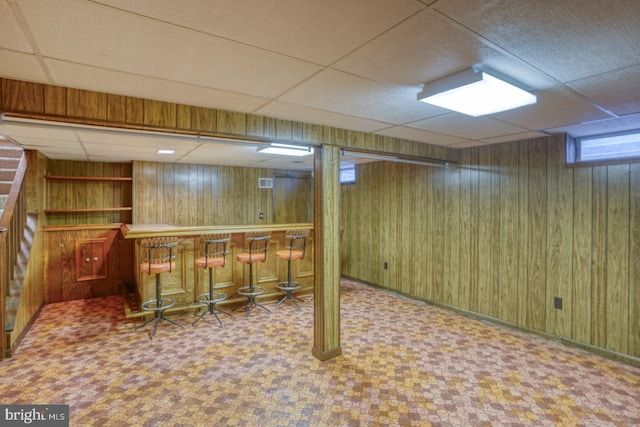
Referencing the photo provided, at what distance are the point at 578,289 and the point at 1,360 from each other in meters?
5.48

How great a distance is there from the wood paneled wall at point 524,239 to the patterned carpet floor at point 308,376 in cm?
35

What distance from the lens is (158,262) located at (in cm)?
366

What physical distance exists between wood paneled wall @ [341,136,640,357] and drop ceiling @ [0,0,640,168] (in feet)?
3.78

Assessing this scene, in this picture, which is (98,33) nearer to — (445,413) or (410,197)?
(445,413)

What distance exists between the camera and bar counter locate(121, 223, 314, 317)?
12.8 ft

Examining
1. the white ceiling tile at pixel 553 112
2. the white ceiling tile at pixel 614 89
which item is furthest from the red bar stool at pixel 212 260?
the white ceiling tile at pixel 614 89

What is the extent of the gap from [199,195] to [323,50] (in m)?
4.92

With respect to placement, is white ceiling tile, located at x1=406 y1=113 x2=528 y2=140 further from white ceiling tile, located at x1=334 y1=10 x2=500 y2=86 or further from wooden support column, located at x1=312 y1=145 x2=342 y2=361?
white ceiling tile, located at x1=334 y1=10 x2=500 y2=86

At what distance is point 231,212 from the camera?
6223 mm

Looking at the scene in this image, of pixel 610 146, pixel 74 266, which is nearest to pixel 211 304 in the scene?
pixel 74 266

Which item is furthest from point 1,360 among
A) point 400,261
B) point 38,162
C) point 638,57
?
point 638,57

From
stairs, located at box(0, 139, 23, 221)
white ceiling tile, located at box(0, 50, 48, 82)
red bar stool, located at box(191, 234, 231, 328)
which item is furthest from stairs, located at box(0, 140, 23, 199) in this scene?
white ceiling tile, located at box(0, 50, 48, 82)

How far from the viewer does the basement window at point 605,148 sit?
304 centimetres

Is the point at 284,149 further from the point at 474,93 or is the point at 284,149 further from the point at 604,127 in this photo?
the point at 604,127
